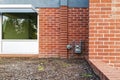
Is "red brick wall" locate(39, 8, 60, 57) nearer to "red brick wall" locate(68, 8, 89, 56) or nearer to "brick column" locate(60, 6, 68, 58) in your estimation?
"brick column" locate(60, 6, 68, 58)

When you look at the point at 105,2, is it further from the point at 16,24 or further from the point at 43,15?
the point at 16,24

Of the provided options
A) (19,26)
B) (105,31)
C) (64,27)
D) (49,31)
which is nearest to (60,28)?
(64,27)

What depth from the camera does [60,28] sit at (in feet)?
38.1

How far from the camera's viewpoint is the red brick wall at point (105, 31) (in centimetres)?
743

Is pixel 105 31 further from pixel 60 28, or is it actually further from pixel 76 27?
pixel 60 28

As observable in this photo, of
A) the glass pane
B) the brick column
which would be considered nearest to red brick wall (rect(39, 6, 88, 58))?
the brick column

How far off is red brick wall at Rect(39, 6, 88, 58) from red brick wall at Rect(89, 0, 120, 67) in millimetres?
4015

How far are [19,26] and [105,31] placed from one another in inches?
228

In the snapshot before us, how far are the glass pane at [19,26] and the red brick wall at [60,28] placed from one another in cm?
62

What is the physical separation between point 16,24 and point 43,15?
140 centimetres

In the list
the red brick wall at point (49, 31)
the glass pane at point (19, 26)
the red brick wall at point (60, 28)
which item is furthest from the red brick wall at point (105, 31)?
the glass pane at point (19, 26)

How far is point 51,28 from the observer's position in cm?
1180

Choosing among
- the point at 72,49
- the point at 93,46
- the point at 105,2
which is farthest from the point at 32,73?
the point at 72,49

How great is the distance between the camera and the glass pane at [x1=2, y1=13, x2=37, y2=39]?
12.3 m
